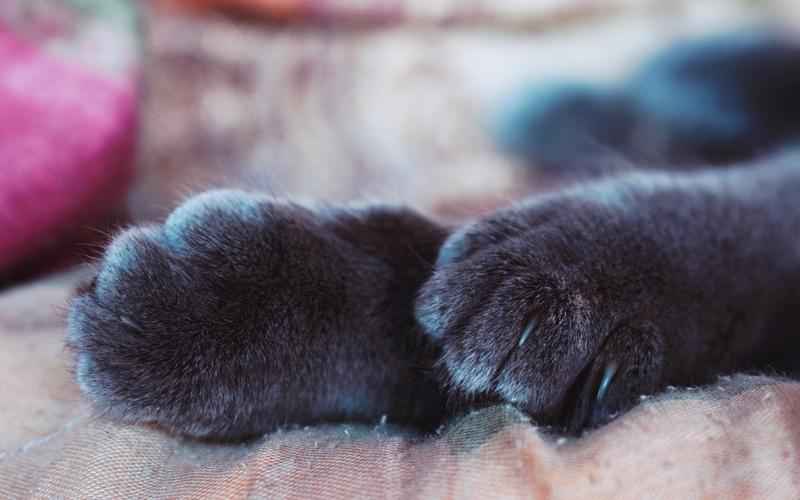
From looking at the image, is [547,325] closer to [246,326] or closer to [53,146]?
[246,326]

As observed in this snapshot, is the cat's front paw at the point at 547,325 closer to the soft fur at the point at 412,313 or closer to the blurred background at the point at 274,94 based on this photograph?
the soft fur at the point at 412,313

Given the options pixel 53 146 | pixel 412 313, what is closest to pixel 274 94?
pixel 53 146

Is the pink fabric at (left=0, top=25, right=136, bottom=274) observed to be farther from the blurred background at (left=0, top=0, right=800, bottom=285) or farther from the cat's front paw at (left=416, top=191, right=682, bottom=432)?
the cat's front paw at (left=416, top=191, right=682, bottom=432)

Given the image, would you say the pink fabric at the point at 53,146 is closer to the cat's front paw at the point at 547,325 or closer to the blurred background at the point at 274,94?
the blurred background at the point at 274,94

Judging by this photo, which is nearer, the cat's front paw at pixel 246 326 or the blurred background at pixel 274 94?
the cat's front paw at pixel 246 326

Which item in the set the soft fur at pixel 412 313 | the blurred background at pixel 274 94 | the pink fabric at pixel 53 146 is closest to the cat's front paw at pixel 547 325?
the soft fur at pixel 412 313

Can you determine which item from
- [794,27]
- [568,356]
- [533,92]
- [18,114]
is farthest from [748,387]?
[794,27]

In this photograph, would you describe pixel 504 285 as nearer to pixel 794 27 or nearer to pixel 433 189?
pixel 433 189
